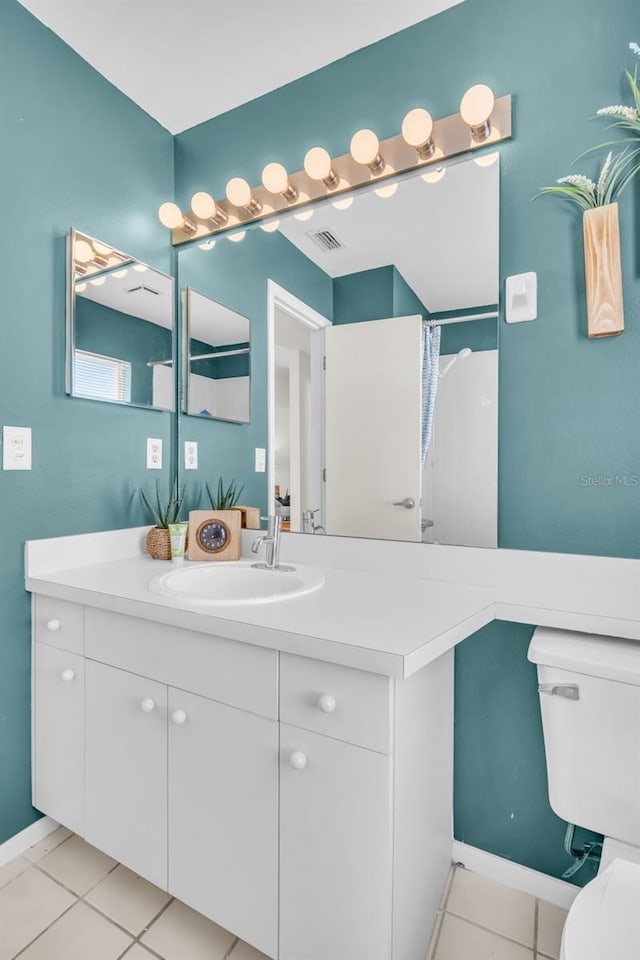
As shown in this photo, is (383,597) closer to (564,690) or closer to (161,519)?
(564,690)

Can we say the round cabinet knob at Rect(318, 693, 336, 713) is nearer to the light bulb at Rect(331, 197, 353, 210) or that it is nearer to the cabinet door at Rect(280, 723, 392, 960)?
the cabinet door at Rect(280, 723, 392, 960)

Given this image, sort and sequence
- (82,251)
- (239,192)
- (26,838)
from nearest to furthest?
(26,838)
(82,251)
(239,192)

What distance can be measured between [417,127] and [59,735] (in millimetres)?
1999

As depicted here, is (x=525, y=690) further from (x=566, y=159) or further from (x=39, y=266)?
(x=39, y=266)

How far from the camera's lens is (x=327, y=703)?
93 cm

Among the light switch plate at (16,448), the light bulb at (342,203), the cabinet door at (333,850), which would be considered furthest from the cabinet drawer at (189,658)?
the light bulb at (342,203)

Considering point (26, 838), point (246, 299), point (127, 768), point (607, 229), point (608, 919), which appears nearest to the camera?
point (608, 919)

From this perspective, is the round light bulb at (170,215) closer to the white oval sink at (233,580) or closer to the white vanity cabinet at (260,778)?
the white oval sink at (233,580)

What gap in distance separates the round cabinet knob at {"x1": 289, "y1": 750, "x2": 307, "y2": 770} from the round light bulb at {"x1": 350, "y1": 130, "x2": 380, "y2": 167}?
5.13 ft

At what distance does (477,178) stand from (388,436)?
2.45 ft

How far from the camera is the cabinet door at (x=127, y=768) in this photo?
1.22m

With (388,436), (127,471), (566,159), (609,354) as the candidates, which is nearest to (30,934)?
(127,471)

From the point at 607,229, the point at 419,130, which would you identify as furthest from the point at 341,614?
the point at 419,130

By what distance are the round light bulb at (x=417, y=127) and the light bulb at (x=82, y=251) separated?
40.9 inches
